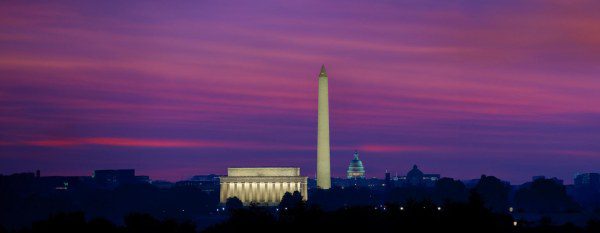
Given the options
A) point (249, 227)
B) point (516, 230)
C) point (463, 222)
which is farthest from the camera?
point (516, 230)

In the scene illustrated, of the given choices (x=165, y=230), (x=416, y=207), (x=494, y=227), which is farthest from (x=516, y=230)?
(x=165, y=230)

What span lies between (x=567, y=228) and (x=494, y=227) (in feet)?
111

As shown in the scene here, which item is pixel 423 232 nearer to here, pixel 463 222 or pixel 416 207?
pixel 463 222

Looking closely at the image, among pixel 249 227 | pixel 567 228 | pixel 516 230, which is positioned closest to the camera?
pixel 249 227

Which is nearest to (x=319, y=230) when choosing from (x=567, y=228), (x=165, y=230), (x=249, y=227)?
(x=249, y=227)

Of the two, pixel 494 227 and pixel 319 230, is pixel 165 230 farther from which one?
pixel 494 227

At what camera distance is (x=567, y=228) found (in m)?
149

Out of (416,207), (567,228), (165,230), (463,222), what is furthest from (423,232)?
(567,228)

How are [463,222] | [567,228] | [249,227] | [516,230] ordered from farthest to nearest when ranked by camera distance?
[567,228], [516,230], [249,227], [463,222]

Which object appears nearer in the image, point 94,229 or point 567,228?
point 94,229

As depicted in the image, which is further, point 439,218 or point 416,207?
point 416,207

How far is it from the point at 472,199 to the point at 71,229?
3090 centimetres

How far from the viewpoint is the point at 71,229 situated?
127 meters

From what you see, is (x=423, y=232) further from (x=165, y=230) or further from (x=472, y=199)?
(x=165, y=230)
